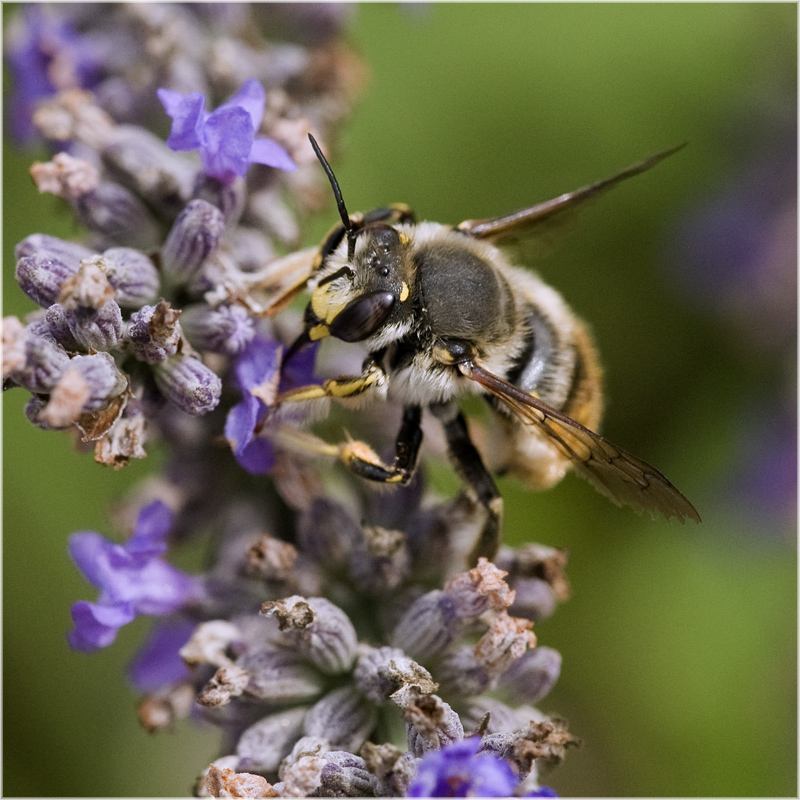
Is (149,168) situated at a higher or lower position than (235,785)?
higher

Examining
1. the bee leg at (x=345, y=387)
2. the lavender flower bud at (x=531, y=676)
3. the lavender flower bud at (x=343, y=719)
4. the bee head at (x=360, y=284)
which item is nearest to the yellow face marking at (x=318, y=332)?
the bee head at (x=360, y=284)

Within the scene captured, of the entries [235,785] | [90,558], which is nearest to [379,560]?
[235,785]

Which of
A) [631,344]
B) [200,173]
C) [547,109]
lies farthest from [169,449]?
[547,109]

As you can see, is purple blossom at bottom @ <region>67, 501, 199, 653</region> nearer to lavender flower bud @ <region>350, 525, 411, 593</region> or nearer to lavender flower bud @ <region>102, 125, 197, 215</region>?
lavender flower bud @ <region>350, 525, 411, 593</region>

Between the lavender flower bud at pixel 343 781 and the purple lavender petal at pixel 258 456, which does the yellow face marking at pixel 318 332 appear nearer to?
the purple lavender petal at pixel 258 456

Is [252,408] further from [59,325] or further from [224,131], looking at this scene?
[224,131]
